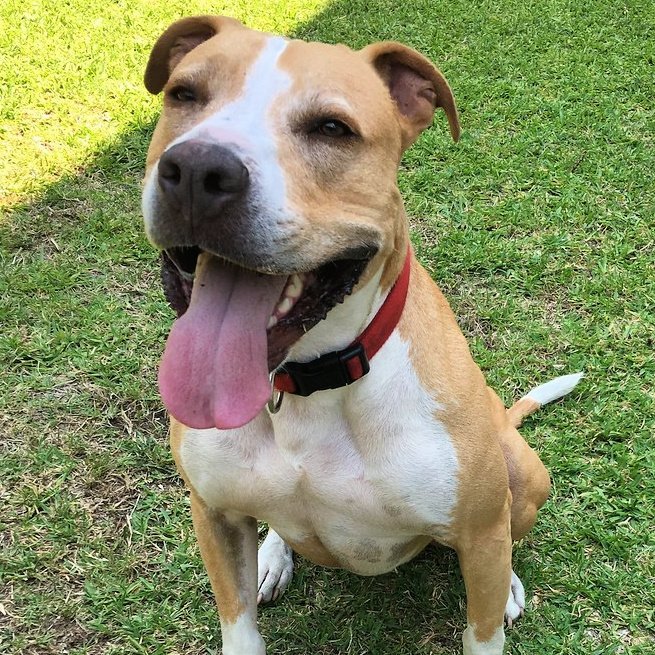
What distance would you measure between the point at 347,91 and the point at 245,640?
1.80 meters

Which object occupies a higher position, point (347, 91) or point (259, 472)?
point (347, 91)

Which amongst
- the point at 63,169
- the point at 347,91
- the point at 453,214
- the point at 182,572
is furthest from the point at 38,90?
the point at 347,91

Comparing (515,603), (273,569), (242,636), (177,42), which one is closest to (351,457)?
(242,636)

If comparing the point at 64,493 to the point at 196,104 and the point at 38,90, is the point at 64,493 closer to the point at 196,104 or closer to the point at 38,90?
the point at 196,104

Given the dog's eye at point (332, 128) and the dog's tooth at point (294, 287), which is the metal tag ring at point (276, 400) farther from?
the dog's eye at point (332, 128)

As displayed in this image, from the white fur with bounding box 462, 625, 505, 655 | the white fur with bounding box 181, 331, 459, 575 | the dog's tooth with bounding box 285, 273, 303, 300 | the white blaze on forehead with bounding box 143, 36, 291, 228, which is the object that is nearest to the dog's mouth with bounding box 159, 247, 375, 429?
the dog's tooth with bounding box 285, 273, 303, 300

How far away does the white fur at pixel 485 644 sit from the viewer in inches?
107

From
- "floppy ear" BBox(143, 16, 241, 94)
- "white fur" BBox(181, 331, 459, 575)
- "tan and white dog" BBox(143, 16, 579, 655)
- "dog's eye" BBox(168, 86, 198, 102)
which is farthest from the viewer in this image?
"floppy ear" BBox(143, 16, 241, 94)

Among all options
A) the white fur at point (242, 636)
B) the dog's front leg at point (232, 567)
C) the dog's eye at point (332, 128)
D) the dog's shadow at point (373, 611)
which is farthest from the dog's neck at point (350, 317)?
the dog's shadow at point (373, 611)

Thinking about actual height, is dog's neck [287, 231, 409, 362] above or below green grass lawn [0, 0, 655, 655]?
above

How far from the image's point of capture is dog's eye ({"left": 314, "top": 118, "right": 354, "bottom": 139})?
2.09 metres

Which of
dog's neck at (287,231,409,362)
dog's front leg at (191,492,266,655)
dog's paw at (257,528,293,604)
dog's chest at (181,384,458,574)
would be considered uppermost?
dog's neck at (287,231,409,362)

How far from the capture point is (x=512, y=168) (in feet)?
17.1

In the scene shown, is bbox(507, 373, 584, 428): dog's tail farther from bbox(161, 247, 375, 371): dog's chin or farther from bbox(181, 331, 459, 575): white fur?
bbox(161, 247, 375, 371): dog's chin
